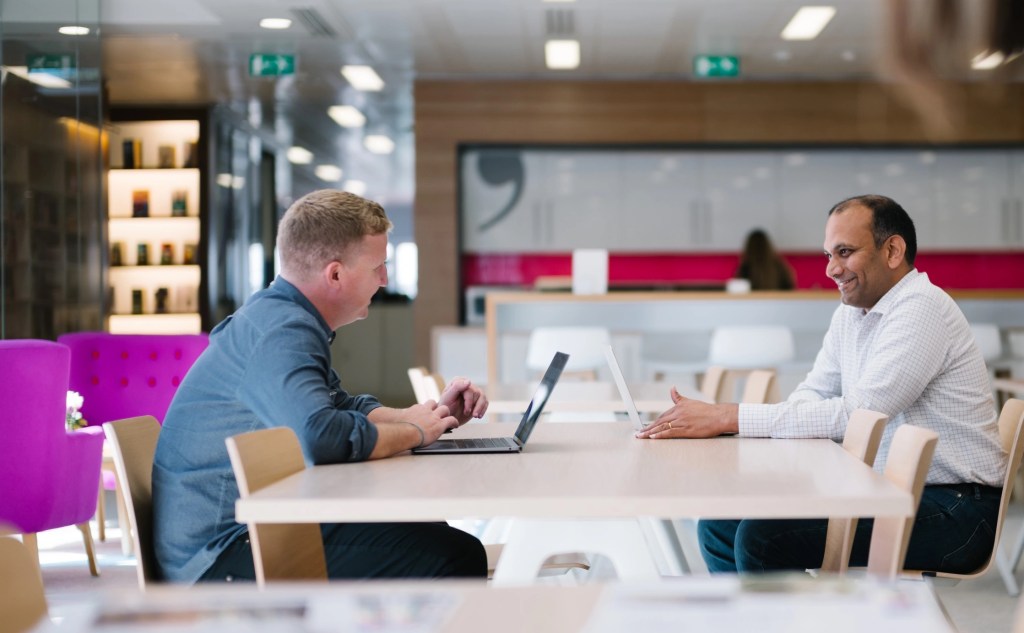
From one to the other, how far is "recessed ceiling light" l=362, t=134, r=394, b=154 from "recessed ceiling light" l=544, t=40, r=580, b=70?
384 centimetres

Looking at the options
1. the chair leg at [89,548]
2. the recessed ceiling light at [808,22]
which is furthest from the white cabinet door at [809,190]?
the chair leg at [89,548]

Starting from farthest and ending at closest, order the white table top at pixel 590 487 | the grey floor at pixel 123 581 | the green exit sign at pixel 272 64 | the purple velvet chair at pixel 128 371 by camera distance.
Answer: the green exit sign at pixel 272 64, the purple velvet chair at pixel 128 371, the grey floor at pixel 123 581, the white table top at pixel 590 487

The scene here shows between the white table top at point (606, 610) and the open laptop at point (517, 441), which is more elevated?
the white table top at point (606, 610)

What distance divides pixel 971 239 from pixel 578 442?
27.7ft

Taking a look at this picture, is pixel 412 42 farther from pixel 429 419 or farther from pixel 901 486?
pixel 901 486

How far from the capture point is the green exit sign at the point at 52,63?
6.04 metres

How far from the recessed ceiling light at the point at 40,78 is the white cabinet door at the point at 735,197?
5383 millimetres

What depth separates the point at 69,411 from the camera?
4.90m

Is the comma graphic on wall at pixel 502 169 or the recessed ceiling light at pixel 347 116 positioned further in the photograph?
the recessed ceiling light at pixel 347 116

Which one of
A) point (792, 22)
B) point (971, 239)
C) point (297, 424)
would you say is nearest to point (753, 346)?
point (792, 22)

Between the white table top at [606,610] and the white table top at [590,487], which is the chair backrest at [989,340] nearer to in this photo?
the white table top at [590,487]

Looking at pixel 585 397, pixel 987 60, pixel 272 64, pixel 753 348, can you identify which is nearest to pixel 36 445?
pixel 585 397

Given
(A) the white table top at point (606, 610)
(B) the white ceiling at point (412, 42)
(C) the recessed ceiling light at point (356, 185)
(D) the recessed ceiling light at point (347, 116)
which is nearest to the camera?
(A) the white table top at point (606, 610)

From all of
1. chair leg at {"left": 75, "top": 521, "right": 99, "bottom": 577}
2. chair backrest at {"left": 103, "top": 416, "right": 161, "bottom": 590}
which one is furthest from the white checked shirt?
chair leg at {"left": 75, "top": 521, "right": 99, "bottom": 577}
